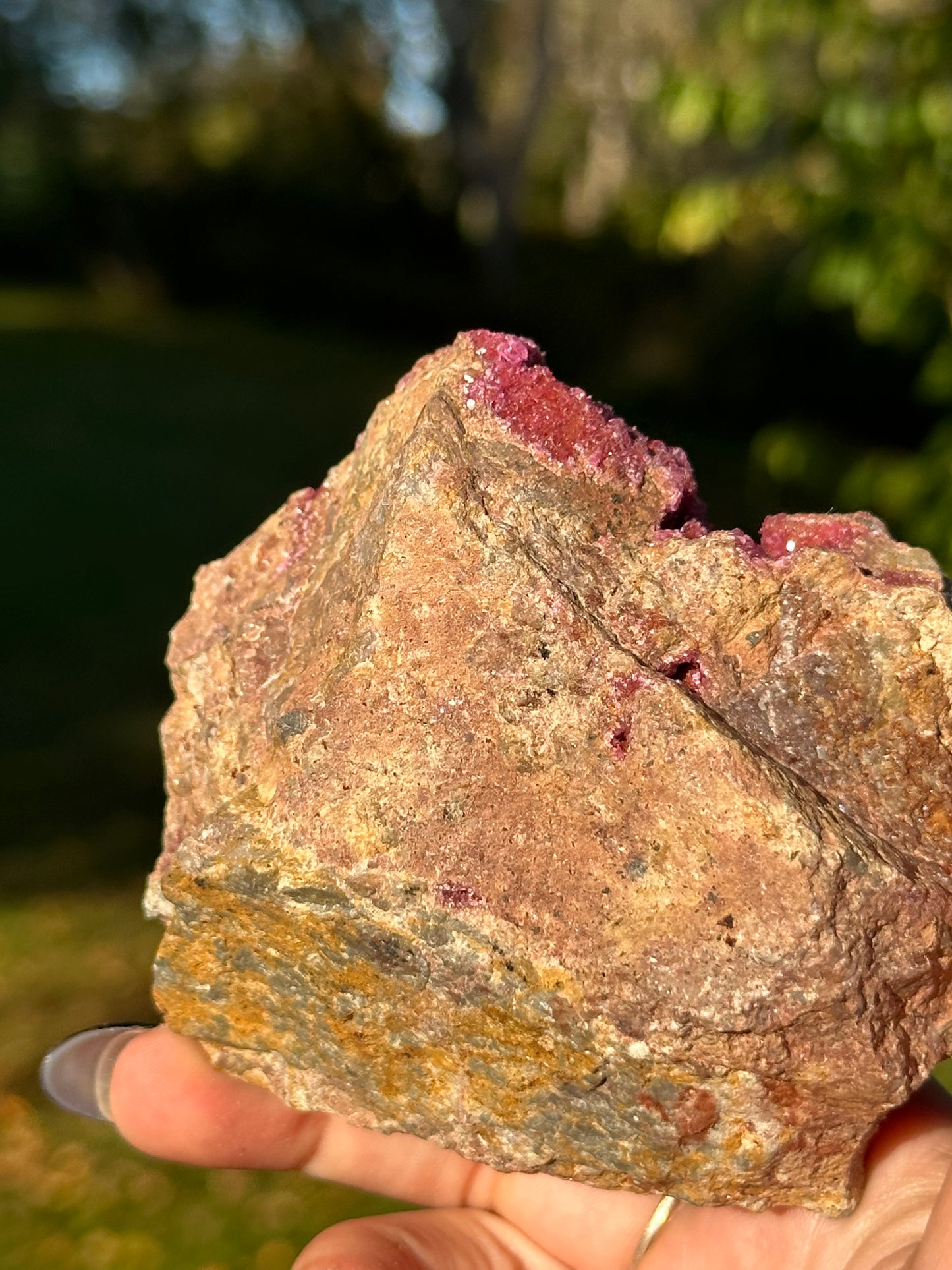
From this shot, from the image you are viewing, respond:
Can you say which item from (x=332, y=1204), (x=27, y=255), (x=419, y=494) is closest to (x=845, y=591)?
(x=419, y=494)

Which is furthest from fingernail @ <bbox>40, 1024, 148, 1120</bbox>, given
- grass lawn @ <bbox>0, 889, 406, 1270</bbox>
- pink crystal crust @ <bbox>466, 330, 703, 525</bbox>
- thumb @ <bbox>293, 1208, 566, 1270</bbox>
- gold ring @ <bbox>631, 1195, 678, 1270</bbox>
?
pink crystal crust @ <bbox>466, 330, 703, 525</bbox>

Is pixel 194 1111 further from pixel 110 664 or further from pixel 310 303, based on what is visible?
pixel 310 303

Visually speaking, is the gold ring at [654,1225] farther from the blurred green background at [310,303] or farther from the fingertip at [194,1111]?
the blurred green background at [310,303]

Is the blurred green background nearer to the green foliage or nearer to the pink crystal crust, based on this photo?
the green foliage

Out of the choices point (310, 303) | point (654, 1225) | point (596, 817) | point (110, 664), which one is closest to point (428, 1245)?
point (654, 1225)

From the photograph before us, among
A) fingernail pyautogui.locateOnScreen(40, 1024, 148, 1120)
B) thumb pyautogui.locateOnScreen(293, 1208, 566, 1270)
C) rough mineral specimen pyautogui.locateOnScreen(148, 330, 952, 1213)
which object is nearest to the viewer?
rough mineral specimen pyautogui.locateOnScreen(148, 330, 952, 1213)

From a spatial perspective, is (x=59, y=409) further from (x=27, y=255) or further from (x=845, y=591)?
(x=845, y=591)

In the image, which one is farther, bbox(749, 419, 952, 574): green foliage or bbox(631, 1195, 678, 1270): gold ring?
bbox(749, 419, 952, 574): green foliage
